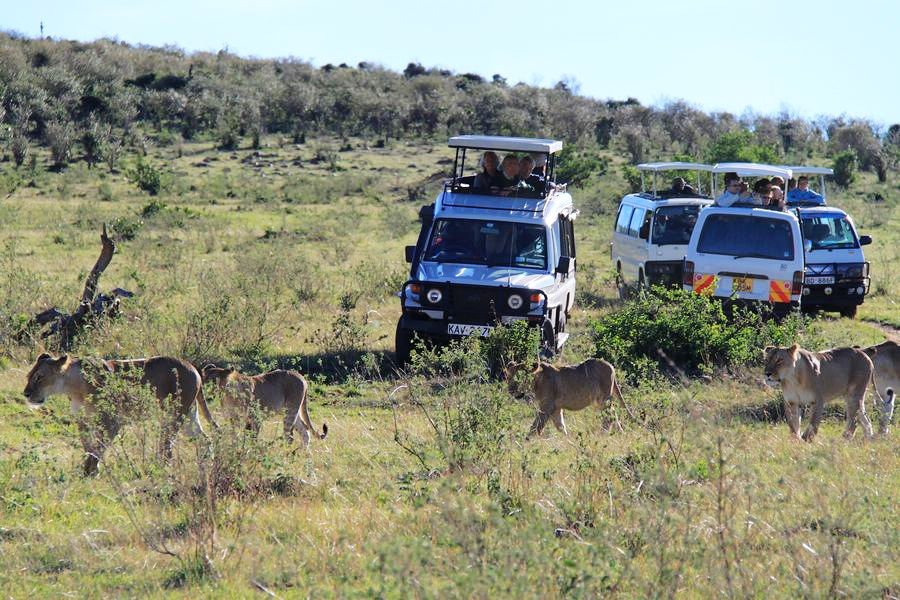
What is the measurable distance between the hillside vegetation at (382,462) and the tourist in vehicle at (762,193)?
1952 mm

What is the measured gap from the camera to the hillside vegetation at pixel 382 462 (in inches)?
212

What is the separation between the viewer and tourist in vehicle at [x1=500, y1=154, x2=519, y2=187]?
14.2 meters

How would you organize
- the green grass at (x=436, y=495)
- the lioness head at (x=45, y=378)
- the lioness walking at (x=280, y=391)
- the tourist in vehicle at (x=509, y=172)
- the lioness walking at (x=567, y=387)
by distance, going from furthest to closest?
1. the tourist in vehicle at (x=509, y=172)
2. the lioness walking at (x=567, y=387)
3. the lioness walking at (x=280, y=391)
4. the lioness head at (x=45, y=378)
5. the green grass at (x=436, y=495)

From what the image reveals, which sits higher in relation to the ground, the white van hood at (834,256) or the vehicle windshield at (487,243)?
the vehicle windshield at (487,243)

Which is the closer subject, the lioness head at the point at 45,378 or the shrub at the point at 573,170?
the lioness head at the point at 45,378

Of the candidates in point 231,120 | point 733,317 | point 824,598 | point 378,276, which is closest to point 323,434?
point 824,598

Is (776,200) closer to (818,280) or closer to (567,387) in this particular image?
(818,280)

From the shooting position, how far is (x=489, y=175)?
14.2 metres

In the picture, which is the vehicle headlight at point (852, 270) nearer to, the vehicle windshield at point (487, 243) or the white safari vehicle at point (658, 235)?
the white safari vehicle at point (658, 235)

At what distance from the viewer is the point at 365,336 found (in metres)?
13.5

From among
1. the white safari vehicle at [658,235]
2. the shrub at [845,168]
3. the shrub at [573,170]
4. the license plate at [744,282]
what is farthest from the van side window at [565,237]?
the shrub at [845,168]

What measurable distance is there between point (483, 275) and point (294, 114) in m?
46.9

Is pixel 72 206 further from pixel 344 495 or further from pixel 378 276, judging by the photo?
pixel 344 495

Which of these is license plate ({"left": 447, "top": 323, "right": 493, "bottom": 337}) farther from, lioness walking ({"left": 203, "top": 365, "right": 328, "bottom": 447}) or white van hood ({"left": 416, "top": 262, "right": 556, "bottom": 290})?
lioness walking ({"left": 203, "top": 365, "right": 328, "bottom": 447})
